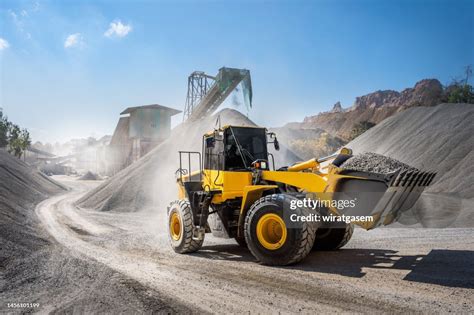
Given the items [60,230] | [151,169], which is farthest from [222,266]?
[151,169]

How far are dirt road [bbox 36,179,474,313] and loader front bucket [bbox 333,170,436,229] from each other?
1.09 metres

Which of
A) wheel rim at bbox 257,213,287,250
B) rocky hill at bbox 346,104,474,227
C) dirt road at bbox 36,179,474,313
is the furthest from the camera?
rocky hill at bbox 346,104,474,227

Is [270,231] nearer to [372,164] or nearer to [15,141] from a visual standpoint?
[372,164]

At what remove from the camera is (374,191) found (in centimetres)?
670

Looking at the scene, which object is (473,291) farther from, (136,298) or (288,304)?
(136,298)

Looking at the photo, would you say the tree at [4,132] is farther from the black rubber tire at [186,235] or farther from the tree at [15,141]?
the black rubber tire at [186,235]

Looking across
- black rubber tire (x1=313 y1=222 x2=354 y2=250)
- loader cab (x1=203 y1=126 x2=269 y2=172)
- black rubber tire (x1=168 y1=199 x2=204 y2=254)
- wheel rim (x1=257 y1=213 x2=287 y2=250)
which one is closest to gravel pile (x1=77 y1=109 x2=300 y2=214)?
black rubber tire (x1=168 y1=199 x2=204 y2=254)

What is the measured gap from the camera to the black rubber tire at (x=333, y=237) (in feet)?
29.7

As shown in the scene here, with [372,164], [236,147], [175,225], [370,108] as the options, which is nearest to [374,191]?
[372,164]

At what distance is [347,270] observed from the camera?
722 cm

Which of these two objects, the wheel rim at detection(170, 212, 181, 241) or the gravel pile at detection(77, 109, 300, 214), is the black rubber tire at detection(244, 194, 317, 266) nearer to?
the wheel rim at detection(170, 212, 181, 241)

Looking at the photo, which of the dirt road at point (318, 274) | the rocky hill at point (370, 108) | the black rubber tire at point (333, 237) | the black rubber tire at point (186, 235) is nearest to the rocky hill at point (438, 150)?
the dirt road at point (318, 274)

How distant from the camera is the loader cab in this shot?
8898 millimetres

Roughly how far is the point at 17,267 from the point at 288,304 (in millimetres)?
5573
